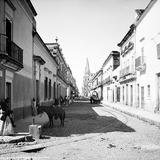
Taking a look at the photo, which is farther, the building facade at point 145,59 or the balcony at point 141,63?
the balcony at point 141,63

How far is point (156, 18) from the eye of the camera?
1783 centimetres

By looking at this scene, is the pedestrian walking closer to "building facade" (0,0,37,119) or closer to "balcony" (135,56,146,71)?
"building facade" (0,0,37,119)

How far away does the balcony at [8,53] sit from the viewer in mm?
10016

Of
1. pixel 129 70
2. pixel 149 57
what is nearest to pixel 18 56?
pixel 149 57

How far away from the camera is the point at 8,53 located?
11.0m

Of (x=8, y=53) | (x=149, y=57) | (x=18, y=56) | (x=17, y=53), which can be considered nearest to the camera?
(x=8, y=53)

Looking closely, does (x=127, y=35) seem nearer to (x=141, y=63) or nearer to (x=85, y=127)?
(x=141, y=63)

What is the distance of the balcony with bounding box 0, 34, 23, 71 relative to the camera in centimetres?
1002

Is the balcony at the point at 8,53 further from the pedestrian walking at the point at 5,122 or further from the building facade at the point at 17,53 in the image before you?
the pedestrian walking at the point at 5,122

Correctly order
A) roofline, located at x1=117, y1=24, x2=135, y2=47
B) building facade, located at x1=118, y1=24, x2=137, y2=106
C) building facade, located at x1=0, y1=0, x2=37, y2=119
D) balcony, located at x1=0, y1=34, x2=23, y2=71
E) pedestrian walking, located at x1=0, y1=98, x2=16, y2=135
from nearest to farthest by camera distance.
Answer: pedestrian walking, located at x1=0, y1=98, x2=16, y2=135 < balcony, located at x1=0, y1=34, x2=23, y2=71 < building facade, located at x1=0, y1=0, x2=37, y2=119 < roofline, located at x1=117, y1=24, x2=135, y2=47 < building facade, located at x1=118, y1=24, x2=137, y2=106

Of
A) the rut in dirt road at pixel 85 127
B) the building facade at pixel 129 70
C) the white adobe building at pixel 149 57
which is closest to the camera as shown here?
the rut in dirt road at pixel 85 127

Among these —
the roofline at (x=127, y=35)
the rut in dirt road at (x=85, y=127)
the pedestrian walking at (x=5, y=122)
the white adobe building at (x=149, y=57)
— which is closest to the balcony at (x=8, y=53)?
the pedestrian walking at (x=5, y=122)

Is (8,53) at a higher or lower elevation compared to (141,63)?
lower

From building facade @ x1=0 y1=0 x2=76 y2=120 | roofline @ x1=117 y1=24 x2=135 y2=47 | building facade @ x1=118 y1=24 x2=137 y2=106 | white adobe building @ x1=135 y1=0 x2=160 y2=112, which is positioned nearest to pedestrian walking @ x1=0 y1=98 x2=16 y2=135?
building facade @ x1=0 y1=0 x2=76 y2=120
